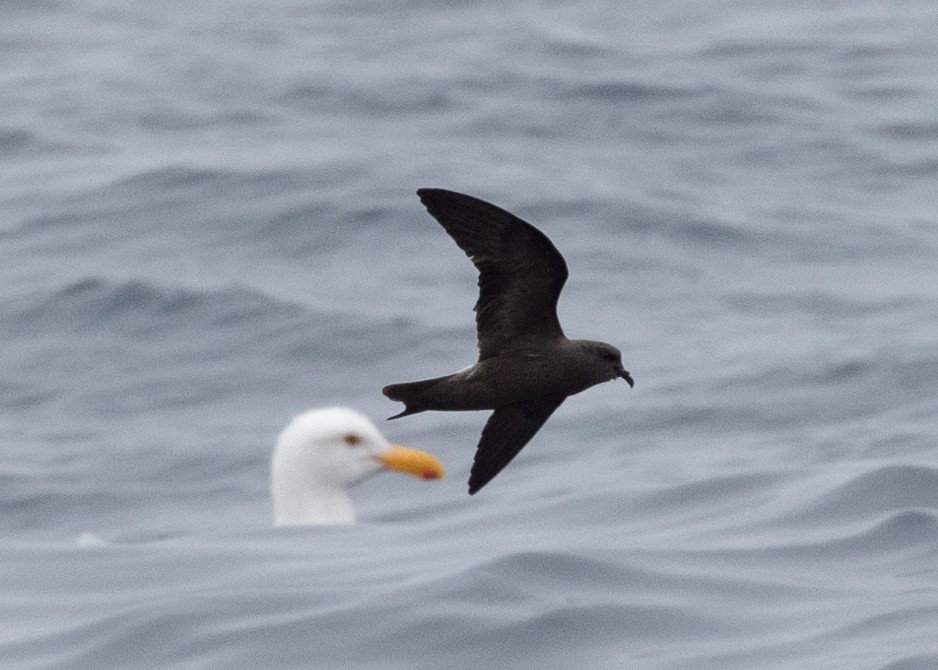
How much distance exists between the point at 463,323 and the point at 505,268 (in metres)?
8.24

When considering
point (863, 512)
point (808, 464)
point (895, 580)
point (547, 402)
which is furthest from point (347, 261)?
point (547, 402)

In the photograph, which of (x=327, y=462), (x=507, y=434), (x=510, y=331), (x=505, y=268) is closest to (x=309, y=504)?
(x=327, y=462)

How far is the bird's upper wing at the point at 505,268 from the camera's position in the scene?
731 cm

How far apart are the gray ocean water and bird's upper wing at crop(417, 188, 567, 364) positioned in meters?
1.40

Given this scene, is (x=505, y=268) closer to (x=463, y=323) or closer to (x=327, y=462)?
(x=327, y=462)

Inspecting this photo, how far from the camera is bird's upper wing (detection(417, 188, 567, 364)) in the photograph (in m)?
7.31

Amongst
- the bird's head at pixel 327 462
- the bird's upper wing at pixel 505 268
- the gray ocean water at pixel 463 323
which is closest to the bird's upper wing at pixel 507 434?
the bird's upper wing at pixel 505 268

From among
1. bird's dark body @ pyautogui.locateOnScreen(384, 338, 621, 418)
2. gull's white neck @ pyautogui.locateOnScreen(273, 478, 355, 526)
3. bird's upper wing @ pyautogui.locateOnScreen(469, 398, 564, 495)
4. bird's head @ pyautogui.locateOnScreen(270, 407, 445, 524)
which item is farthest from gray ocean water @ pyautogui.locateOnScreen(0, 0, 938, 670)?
bird's dark body @ pyautogui.locateOnScreen(384, 338, 621, 418)

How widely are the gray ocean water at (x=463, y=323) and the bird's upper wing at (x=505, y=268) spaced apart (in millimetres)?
1399

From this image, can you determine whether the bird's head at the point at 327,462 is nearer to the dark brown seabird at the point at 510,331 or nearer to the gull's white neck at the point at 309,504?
the gull's white neck at the point at 309,504

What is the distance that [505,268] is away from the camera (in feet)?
24.4

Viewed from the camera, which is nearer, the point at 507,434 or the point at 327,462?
the point at 507,434

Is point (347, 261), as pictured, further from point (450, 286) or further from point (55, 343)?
point (55, 343)

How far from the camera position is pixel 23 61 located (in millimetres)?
23672
